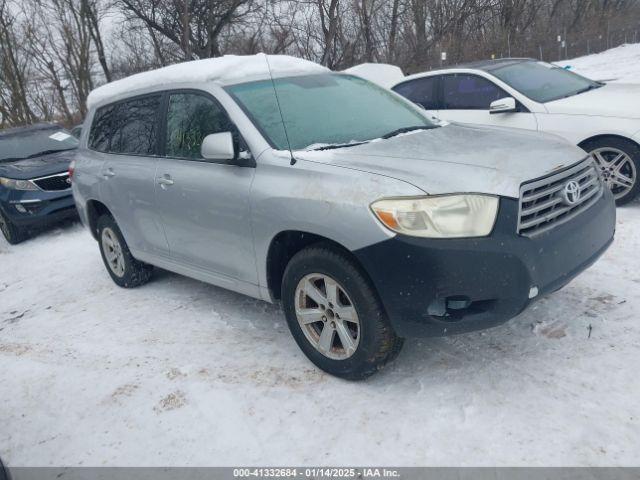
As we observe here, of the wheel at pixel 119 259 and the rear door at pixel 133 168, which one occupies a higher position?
the rear door at pixel 133 168

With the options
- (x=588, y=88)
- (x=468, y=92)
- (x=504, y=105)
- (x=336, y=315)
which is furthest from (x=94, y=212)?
(x=588, y=88)

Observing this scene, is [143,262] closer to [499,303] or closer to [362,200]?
[362,200]

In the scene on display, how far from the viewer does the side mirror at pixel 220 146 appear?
324cm

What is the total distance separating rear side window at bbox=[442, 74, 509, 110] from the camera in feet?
20.5

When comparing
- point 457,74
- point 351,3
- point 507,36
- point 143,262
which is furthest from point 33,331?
point 507,36

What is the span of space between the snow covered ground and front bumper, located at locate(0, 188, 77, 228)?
3.59 meters

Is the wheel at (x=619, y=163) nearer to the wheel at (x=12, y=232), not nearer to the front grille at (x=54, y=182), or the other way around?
the front grille at (x=54, y=182)

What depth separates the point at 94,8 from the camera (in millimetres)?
27781

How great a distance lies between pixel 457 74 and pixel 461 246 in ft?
15.3

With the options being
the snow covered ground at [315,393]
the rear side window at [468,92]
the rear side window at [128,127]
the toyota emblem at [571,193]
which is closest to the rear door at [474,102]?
the rear side window at [468,92]

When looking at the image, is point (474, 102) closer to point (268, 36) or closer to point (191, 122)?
point (191, 122)

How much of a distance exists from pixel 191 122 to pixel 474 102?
3.85 metres

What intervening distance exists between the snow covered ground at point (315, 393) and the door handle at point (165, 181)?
42.8 inches

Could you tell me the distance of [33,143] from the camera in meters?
8.84
